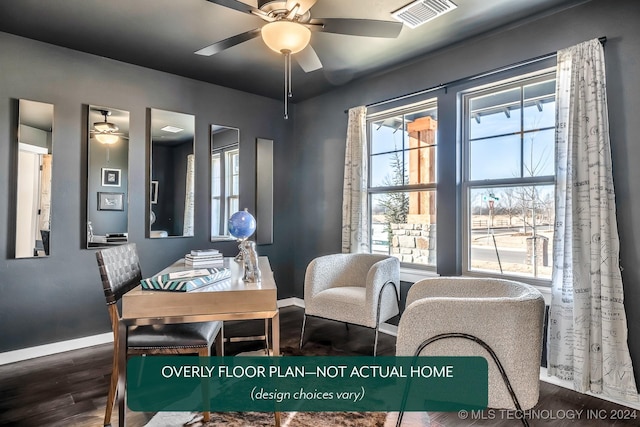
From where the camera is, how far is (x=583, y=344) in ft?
7.14

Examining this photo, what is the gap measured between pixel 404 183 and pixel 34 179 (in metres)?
3.22

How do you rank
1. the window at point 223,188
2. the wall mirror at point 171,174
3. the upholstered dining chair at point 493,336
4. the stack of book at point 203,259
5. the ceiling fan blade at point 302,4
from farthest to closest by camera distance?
the window at point 223,188 < the wall mirror at point 171,174 < the stack of book at point 203,259 < the ceiling fan blade at point 302,4 < the upholstered dining chair at point 493,336

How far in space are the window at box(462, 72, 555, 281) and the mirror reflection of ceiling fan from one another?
3.12 meters

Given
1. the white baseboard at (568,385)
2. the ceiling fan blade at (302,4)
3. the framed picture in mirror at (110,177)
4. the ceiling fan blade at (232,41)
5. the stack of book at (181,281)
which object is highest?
the ceiling fan blade at (302,4)

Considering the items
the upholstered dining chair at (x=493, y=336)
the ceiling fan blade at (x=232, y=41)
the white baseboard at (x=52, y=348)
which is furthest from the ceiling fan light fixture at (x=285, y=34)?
the white baseboard at (x=52, y=348)

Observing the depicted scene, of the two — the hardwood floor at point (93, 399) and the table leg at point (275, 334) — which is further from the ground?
the table leg at point (275, 334)

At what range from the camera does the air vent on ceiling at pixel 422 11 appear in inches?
92.1

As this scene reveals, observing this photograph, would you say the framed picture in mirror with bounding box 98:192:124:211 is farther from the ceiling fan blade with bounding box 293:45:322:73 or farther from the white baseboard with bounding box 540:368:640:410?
the white baseboard with bounding box 540:368:640:410

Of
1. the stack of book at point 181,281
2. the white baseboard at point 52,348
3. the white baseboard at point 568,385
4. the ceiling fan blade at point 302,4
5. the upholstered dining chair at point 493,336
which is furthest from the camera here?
the white baseboard at point 52,348

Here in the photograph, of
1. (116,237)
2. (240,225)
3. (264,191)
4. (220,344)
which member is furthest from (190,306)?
(264,191)

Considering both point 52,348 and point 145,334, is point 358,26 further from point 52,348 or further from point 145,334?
point 52,348

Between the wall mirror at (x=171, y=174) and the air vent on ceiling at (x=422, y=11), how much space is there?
231 cm

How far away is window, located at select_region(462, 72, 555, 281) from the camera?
262cm

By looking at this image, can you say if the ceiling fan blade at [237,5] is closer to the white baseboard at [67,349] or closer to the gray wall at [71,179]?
the gray wall at [71,179]
